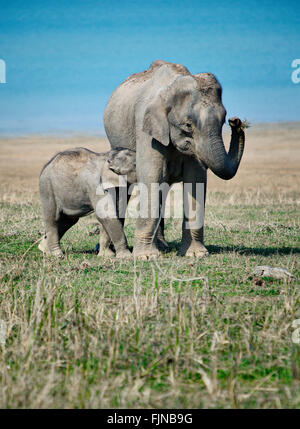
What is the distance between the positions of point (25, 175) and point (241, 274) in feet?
85.1

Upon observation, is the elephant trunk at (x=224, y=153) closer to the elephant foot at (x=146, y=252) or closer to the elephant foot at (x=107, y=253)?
the elephant foot at (x=146, y=252)

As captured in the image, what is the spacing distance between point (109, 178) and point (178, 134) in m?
1.09

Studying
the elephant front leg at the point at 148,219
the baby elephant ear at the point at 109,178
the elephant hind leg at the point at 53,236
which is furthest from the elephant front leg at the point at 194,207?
the elephant hind leg at the point at 53,236

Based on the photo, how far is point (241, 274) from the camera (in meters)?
6.97

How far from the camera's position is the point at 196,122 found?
7820 mm

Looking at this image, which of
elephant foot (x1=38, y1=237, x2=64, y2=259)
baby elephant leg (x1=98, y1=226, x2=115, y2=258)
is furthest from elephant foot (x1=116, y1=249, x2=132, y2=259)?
elephant foot (x1=38, y1=237, x2=64, y2=259)

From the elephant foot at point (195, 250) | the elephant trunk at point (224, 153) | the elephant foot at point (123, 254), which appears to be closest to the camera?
the elephant trunk at point (224, 153)

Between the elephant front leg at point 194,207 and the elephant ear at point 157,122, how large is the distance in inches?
27.7

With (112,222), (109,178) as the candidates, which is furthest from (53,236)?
(109,178)

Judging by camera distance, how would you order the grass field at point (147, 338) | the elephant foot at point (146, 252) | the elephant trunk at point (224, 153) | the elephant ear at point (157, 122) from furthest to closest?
1. the elephant foot at point (146, 252)
2. the elephant ear at point (157, 122)
3. the elephant trunk at point (224, 153)
4. the grass field at point (147, 338)

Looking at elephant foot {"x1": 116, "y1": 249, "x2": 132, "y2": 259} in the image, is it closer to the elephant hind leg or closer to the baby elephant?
the baby elephant

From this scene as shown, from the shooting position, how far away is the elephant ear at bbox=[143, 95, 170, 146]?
8.09m

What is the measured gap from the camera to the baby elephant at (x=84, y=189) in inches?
326
